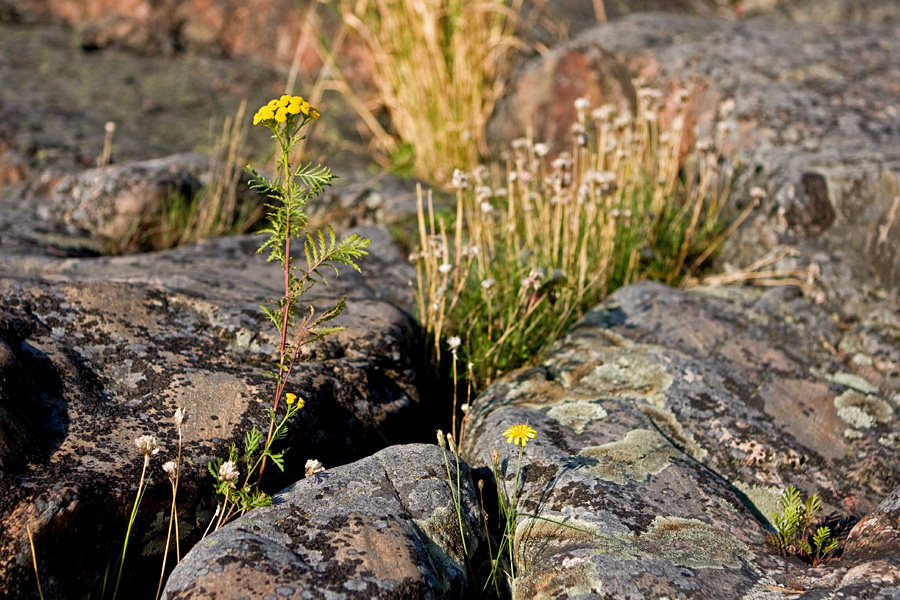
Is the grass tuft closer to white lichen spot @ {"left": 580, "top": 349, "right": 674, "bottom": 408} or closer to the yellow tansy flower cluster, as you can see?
white lichen spot @ {"left": 580, "top": 349, "right": 674, "bottom": 408}

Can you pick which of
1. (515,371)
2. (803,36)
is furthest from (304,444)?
(803,36)

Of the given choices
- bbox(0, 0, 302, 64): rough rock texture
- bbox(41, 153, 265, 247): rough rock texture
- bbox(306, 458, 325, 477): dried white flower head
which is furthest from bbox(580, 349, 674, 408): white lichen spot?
bbox(0, 0, 302, 64): rough rock texture

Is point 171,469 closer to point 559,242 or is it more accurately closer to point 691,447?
point 691,447

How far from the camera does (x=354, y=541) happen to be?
1.81 meters

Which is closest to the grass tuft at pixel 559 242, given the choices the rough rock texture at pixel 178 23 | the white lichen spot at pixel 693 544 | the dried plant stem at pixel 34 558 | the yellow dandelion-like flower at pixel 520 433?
the yellow dandelion-like flower at pixel 520 433

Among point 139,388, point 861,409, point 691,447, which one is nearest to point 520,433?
point 691,447

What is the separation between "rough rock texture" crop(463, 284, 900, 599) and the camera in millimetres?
1899

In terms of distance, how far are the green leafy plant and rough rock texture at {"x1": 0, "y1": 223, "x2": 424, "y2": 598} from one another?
1.31 meters

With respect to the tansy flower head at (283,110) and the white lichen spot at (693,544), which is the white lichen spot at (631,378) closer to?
the white lichen spot at (693,544)

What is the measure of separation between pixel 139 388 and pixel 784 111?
3.63 meters

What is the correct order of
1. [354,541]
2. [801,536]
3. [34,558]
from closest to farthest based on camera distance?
1. [34,558]
2. [354,541]
3. [801,536]

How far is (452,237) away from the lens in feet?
13.3

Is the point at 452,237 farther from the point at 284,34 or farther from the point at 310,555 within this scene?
the point at 284,34

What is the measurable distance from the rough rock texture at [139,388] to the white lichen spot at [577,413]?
1.86 ft
